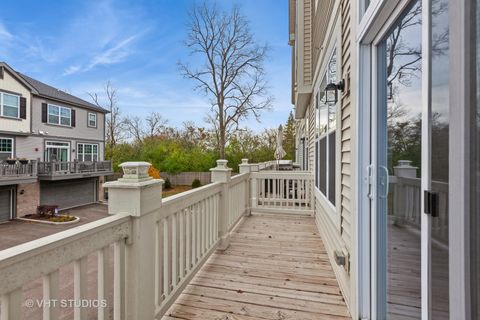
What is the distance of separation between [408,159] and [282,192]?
180 inches

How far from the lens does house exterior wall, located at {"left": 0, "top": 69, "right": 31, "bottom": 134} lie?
43.4 ft

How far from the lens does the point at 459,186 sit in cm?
83

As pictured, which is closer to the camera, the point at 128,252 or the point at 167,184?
the point at 128,252

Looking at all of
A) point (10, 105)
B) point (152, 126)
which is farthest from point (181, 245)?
point (152, 126)

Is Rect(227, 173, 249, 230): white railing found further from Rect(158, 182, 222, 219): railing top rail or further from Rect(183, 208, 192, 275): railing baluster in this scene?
Rect(183, 208, 192, 275): railing baluster

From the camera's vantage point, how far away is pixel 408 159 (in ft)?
4.54

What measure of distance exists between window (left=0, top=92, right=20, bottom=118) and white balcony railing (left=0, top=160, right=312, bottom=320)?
16002mm

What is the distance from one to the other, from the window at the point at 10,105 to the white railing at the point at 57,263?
1678 cm

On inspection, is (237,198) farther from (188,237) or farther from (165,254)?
(165,254)

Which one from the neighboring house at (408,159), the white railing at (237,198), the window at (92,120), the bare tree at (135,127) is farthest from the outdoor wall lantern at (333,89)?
the bare tree at (135,127)

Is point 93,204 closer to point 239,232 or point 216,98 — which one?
point 216,98

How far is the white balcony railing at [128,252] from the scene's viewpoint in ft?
3.07

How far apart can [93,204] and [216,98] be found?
1237 cm

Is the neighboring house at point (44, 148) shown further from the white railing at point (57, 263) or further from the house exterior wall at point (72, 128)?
the white railing at point (57, 263)
